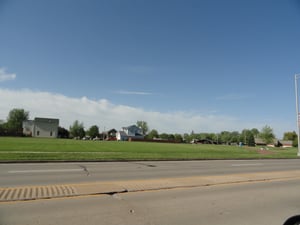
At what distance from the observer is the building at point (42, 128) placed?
100312mm

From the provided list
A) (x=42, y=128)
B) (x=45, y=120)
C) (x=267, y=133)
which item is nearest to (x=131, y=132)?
(x=45, y=120)

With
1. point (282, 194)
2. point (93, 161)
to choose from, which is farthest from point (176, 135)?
point (282, 194)

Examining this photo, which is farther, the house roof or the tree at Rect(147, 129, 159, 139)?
the tree at Rect(147, 129, 159, 139)

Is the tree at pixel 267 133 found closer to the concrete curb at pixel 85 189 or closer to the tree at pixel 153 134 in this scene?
the tree at pixel 153 134

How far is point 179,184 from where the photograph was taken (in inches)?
369

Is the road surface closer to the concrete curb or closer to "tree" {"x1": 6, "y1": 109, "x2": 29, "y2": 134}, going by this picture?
the concrete curb

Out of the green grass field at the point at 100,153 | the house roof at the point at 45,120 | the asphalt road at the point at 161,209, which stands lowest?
the asphalt road at the point at 161,209

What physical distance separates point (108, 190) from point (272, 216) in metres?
4.66

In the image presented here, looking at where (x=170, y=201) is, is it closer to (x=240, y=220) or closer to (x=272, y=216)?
(x=240, y=220)

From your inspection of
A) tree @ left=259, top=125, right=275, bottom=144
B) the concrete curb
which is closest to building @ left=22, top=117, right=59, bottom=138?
tree @ left=259, top=125, right=275, bottom=144

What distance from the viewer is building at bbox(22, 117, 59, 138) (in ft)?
329

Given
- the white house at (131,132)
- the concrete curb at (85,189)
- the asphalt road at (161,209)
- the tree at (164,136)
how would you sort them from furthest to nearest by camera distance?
the tree at (164,136) < the white house at (131,132) < the concrete curb at (85,189) < the asphalt road at (161,209)

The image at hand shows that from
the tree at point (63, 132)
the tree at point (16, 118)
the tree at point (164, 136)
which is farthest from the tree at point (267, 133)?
the tree at point (16, 118)

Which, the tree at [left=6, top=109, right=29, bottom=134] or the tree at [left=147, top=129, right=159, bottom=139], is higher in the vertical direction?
the tree at [left=6, top=109, right=29, bottom=134]
